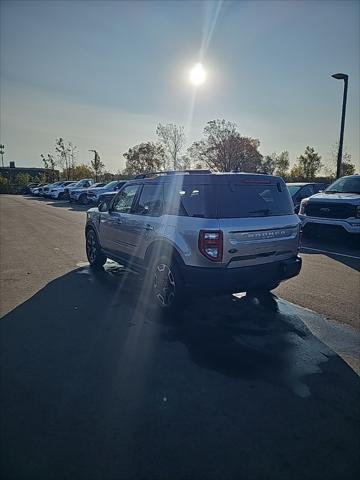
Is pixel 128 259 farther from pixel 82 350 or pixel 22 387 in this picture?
pixel 22 387

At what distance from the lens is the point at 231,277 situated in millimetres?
4062

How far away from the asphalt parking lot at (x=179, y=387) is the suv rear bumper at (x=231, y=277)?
1.77 feet

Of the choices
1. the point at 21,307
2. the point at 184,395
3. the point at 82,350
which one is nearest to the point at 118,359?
the point at 82,350

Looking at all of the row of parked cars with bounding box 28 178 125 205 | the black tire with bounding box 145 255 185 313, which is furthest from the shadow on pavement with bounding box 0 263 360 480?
the row of parked cars with bounding box 28 178 125 205

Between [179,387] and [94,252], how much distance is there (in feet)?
15.5

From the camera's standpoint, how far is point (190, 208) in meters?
4.31

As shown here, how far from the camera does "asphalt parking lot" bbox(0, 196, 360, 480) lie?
2236 mm

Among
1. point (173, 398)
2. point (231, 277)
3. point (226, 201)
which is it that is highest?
point (226, 201)

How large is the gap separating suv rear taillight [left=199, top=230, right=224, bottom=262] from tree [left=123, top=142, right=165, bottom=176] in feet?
A: 145

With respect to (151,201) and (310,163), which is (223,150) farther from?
(151,201)

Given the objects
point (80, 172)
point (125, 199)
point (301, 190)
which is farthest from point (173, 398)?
point (80, 172)

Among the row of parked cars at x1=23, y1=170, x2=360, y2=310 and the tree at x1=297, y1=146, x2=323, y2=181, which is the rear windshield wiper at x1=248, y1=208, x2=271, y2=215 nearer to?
the row of parked cars at x1=23, y1=170, x2=360, y2=310

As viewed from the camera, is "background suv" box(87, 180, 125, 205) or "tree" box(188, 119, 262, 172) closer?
"background suv" box(87, 180, 125, 205)

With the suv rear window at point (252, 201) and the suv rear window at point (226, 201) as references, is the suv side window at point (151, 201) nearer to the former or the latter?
the suv rear window at point (226, 201)
